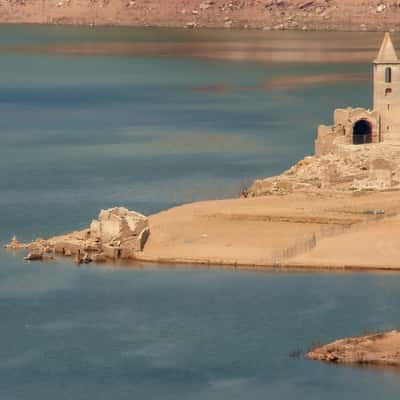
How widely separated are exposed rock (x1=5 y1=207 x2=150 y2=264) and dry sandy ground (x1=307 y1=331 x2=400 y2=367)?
1263 centimetres

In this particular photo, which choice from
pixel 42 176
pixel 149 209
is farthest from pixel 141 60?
pixel 149 209

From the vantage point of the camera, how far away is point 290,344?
57250 mm

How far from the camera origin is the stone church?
3093 inches

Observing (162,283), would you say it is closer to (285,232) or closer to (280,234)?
(280,234)

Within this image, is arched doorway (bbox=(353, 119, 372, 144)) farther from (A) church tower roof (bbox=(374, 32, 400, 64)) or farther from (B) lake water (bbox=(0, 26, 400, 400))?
(B) lake water (bbox=(0, 26, 400, 400))

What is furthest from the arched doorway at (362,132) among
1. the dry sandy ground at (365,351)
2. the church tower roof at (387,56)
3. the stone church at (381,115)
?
the dry sandy ground at (365,351)

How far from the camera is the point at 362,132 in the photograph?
79.2 meters

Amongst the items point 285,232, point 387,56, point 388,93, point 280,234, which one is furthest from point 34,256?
point 387,56

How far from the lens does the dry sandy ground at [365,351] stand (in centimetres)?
5472

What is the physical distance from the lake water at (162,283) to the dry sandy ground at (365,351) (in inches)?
17.7

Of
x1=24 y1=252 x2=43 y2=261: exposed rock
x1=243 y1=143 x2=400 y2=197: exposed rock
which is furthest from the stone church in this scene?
x1=24 y1=252 x2=43 y2=261: exposed rock

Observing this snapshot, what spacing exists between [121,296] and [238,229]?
7.84m

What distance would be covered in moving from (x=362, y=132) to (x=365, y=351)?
81.3ft

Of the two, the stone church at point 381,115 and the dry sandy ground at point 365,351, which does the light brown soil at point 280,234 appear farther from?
the dry sandy ground at point 365,351
